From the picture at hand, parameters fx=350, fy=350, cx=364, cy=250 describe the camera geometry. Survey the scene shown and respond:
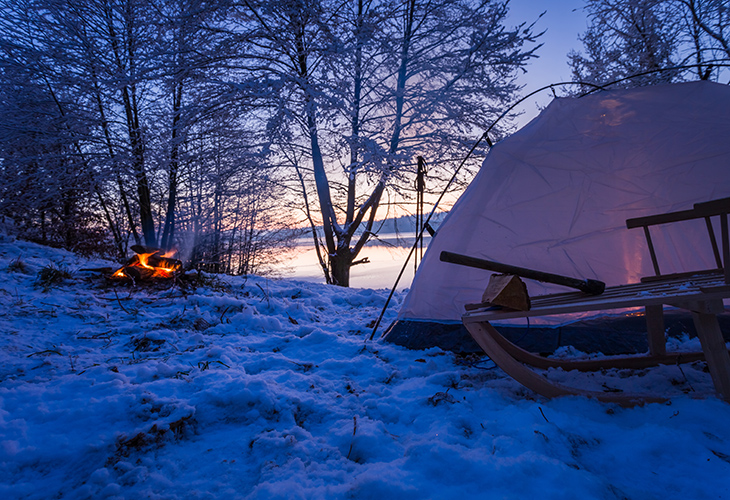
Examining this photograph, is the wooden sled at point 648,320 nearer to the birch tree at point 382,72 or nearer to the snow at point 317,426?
the snow at point 317,426

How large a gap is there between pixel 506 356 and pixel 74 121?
9.63 meters

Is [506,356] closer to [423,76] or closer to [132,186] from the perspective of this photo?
[423,76]

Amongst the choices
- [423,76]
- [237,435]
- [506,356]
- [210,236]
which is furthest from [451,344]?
[210,236]

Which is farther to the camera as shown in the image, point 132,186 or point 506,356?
point 132,186

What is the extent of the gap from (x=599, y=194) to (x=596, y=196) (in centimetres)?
3

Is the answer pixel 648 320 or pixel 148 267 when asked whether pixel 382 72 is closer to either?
pixel 148 267

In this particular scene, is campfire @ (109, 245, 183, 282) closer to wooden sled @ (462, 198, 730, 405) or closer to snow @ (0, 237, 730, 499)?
snow @ (0, 237, 730, 499)

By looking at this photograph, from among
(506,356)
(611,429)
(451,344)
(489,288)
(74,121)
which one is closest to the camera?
(611,429)

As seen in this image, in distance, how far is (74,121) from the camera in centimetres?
755

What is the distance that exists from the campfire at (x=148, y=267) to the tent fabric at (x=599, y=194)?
12.5 ft

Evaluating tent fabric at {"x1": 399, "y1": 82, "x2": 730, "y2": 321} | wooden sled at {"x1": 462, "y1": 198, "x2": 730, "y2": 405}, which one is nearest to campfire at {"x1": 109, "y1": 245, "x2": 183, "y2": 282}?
tent fabric at {"x1": 399, "y1": 82, "x2": 730, "y2": 321}

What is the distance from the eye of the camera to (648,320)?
2322 millimetres

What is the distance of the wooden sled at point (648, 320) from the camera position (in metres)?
1.61

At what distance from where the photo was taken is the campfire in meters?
4.68
